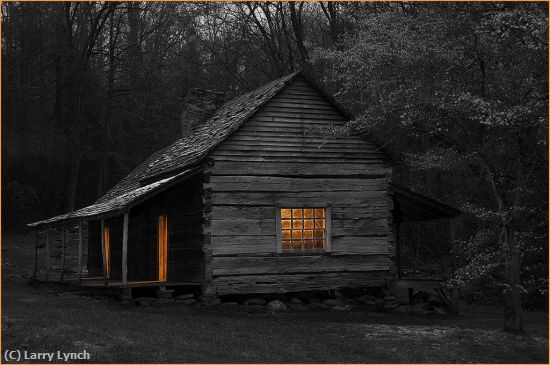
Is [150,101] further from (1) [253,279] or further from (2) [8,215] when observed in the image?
(1) [253,279]

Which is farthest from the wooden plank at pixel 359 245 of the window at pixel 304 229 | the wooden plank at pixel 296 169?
the wooden plank at pixel 296 169

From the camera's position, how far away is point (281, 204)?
19.4m

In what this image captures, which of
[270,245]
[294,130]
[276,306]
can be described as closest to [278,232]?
[270,245]

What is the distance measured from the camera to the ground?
1160 cm

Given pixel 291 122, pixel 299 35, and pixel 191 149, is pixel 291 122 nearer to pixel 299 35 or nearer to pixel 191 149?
pixel 191 149

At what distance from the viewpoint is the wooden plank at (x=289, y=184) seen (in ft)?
62.4

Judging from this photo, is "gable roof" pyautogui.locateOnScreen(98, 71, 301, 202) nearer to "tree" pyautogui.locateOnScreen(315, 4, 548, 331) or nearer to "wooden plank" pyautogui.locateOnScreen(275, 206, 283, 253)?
"wooden plank" pyautogui.locateOnScreen(275, 206, 283, 253)

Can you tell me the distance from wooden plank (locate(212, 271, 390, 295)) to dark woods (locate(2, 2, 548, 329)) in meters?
3.00

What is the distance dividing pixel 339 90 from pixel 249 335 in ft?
35.1

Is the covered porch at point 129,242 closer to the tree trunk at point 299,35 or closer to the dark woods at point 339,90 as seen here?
the dark woods at point 339,90

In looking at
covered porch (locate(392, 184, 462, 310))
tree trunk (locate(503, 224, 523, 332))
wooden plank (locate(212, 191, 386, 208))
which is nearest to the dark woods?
tree trunk (locate(503, 224, 523, 332))

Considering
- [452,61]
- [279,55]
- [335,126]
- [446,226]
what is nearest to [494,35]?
[452,61]

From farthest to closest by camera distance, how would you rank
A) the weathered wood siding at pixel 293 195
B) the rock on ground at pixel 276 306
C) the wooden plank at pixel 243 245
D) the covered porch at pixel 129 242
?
the weathered wood siding at pixel 293 195
the wooden plank at pixel 243 245
the rock on ground at pixel 276 306
the covered porch at pixel 129 242

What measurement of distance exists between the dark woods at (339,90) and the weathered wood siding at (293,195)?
1.33 meters
